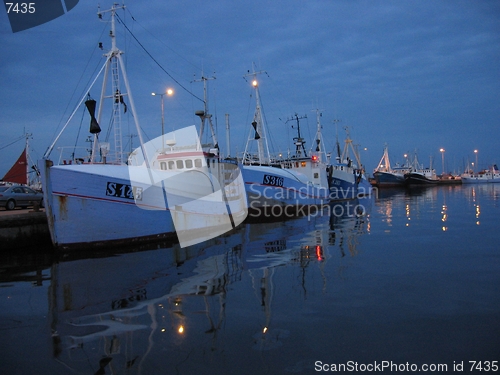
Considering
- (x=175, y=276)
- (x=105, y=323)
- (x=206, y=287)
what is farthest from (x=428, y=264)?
(x=105, y=323)

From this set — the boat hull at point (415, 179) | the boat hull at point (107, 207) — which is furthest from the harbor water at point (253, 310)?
the boat hull at point (415, 179)

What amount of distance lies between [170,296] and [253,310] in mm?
2026

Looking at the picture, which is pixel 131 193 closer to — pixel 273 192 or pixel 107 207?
pixel 107 207

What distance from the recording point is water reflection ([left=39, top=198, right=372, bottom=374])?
19.2 ft

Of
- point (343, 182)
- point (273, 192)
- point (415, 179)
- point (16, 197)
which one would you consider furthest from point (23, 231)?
point (415, 179)

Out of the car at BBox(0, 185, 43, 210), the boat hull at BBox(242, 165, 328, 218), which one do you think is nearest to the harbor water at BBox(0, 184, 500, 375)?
the car at BBox(0, 185, 43, 210)

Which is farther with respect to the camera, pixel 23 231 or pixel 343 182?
pixel 343 182

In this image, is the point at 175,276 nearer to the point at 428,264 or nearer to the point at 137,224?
the point at 137,224

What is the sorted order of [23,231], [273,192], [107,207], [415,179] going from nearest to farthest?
[107,207]
[23,231]
[273,192]
[415,179]

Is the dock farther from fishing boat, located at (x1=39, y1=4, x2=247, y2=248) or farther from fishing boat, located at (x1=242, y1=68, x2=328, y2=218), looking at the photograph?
fishing boat, located at (x1=242, y1=68, x2=328, y2=218)

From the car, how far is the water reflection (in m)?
12.6

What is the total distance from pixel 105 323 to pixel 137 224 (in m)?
7.67

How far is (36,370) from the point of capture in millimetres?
5242

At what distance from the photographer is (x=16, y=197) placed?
73.2 ft
